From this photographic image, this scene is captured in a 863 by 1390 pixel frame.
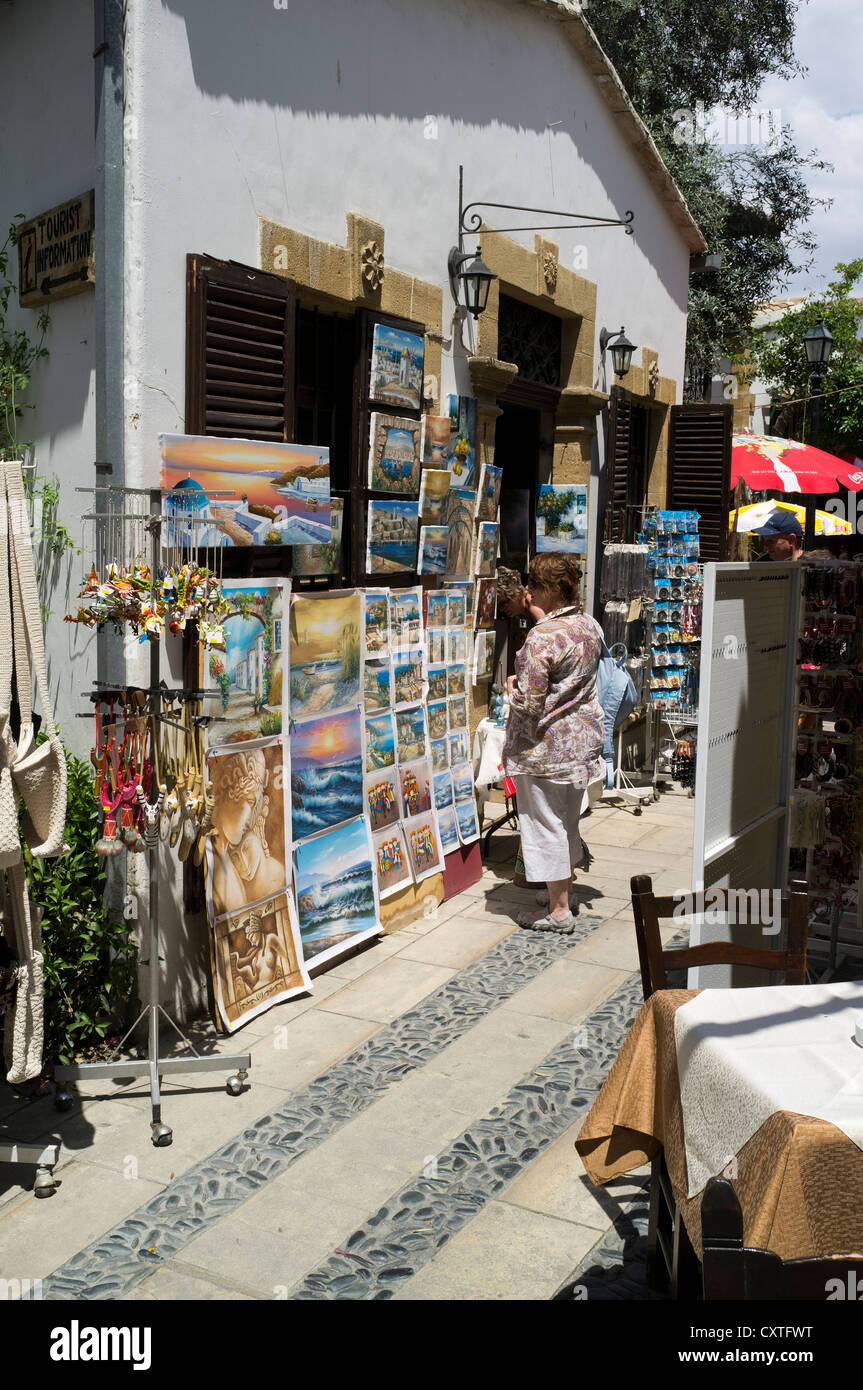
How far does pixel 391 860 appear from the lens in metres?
6.48

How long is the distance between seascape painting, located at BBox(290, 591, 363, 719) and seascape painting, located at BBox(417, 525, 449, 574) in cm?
93

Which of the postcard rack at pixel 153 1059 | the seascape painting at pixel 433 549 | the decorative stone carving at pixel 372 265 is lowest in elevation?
the postcard rack at pixel 153 1059

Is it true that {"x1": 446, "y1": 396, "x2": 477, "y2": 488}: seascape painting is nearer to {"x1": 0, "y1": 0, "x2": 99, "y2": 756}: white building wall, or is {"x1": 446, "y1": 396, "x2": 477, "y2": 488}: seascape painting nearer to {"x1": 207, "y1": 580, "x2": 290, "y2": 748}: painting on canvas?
{"x1": 207, "y1": 580, "x2": 290, "y2": 748}: painting on canvas

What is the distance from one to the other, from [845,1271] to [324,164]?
209 inches

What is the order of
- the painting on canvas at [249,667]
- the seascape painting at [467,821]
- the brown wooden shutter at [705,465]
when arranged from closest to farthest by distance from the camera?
the painting on canvas at [249,667]
the seascape painting at [467,821]
the brown wooden shutter at [705,465]

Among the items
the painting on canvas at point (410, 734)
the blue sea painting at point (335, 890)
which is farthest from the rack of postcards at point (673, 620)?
the blue sea painting at point (335, 890)

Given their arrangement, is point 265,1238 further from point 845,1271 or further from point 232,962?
point 845,1271

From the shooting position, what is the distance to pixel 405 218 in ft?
21.4

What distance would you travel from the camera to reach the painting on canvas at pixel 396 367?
247 inches

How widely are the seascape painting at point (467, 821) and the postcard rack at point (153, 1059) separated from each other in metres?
2.78

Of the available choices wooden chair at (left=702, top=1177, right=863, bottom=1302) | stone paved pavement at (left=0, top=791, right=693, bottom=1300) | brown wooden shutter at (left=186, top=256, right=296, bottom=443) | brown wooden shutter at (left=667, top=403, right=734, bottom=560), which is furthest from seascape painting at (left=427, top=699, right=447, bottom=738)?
brown wooden shutter at (left=667, top=403, right=734, bottom=560)

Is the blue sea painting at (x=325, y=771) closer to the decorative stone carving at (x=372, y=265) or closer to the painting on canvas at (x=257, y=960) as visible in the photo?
the painting on canvas at (x=257, y=960)

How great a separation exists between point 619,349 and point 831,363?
11718 mm

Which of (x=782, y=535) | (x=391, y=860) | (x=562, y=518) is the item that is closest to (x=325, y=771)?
(x=391, y=860)
